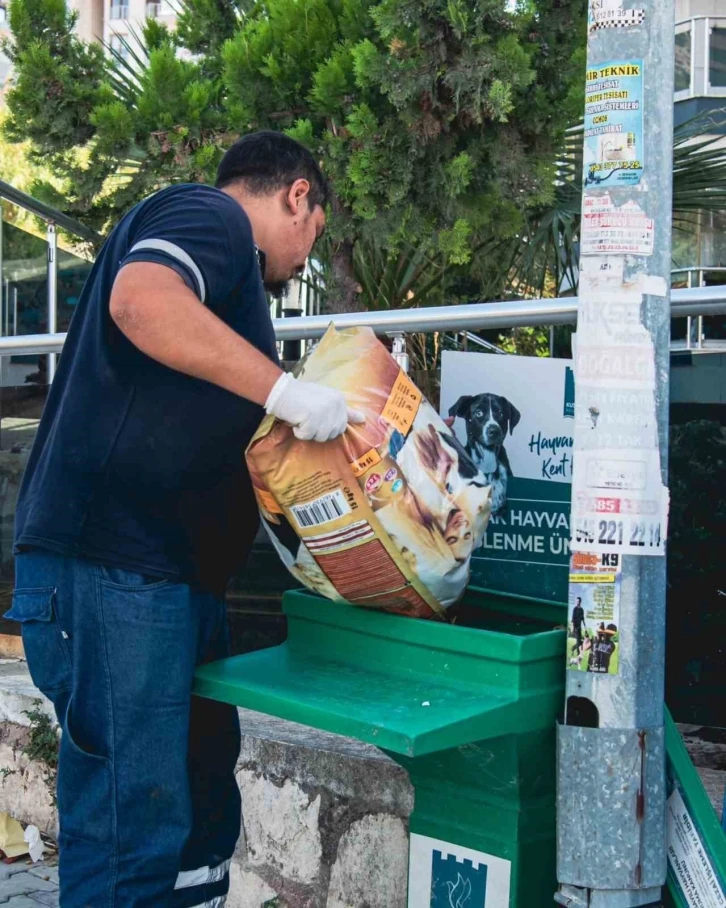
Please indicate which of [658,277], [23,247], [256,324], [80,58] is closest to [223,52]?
[80,58]

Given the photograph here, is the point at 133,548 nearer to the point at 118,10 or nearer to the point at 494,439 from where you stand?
the point at 494,439

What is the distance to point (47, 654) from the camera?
202cm

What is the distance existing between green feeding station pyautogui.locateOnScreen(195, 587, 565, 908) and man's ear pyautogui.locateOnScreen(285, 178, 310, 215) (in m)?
0.78

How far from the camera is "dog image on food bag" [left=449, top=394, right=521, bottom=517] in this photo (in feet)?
7.20

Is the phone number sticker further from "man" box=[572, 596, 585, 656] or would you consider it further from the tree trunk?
the tree trunk

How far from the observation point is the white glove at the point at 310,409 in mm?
1747

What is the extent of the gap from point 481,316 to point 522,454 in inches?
11.8

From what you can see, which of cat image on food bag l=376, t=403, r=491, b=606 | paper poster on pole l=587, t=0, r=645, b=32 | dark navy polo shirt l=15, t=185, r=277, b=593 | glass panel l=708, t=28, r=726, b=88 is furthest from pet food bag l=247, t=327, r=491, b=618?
glass panel l=708, t=28, r=726, b=88

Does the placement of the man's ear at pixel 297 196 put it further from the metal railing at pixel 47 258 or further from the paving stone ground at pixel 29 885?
the metal railing at pixel 47 258

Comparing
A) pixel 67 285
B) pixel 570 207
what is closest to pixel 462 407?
pixel 67 285

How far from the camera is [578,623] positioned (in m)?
1.73

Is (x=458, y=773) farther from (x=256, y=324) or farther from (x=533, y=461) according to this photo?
(x=256, y=324)

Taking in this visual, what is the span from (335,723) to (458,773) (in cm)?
34

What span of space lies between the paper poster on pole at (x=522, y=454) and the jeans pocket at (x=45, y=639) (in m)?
0.86
